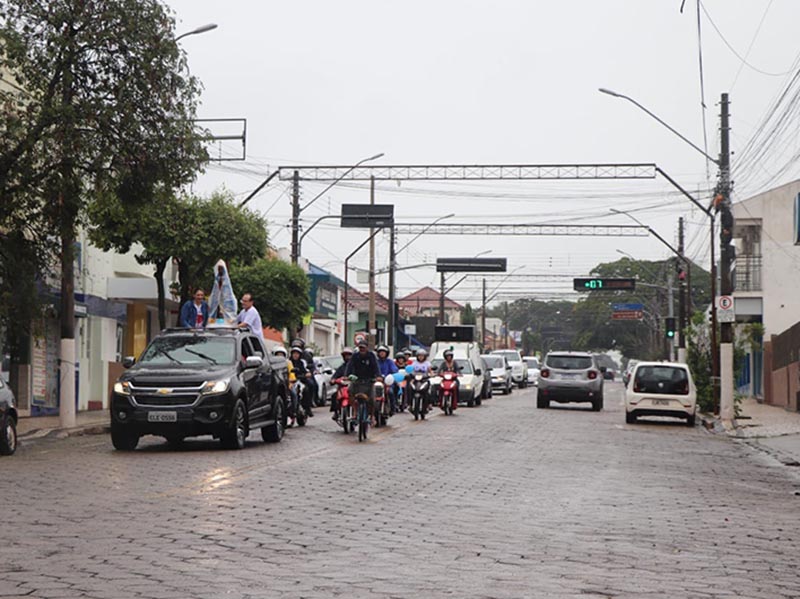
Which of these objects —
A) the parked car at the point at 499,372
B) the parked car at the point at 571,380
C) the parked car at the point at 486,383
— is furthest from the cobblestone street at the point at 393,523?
the parked car at the point at 499,372

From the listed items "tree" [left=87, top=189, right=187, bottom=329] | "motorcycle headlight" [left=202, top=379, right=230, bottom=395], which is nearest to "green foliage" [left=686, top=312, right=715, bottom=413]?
"tree" [left=87, top=189, right=187, bottom=329]

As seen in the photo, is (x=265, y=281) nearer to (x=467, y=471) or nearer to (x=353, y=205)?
(x=353, y=205)

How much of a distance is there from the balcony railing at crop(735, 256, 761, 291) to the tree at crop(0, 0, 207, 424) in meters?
36.5

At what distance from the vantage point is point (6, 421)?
63.2ft

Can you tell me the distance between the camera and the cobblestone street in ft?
27.5

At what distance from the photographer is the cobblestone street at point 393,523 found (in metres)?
8.39

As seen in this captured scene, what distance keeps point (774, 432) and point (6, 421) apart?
16566 mm

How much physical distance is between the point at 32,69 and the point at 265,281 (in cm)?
2572

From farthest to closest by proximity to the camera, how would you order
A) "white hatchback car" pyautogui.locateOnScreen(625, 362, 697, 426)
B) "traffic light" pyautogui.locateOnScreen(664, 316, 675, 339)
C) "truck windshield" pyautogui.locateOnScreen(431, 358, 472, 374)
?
"traffic light" pyautogui.locateOnScreen(664, 316, 675, 339) → "truck windshield" pyautogui.locateOnScreen(431, 358, 472, 374) → "white hatchback car" pyautogui.locateOnScreen(625, 362, 697, 426)

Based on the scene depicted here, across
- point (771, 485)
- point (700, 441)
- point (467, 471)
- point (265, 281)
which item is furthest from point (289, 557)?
point (265, 281)

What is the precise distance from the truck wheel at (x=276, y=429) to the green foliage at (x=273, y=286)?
24366 mm

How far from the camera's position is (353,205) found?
57125 mm

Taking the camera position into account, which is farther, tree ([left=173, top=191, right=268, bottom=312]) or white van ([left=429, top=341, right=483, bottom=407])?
white van ([left=429, top=341, right=483, bottom=407])

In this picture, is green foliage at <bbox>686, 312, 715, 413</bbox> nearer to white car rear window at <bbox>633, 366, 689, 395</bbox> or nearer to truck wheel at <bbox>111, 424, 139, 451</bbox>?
white car rear window at <bbox>633, 366, 689, 395</bbox>
